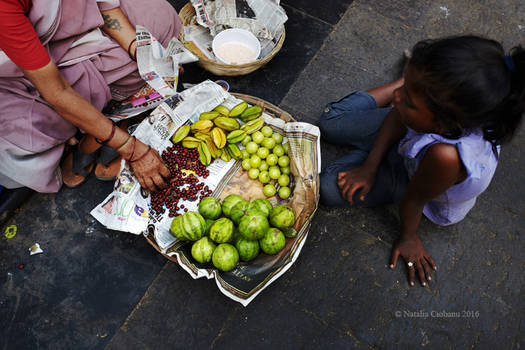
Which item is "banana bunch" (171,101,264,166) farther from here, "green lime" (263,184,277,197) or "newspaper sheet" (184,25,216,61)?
"newspaper sheet" (184,25,216,61)

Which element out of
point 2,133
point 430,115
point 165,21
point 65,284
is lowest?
point 65,284

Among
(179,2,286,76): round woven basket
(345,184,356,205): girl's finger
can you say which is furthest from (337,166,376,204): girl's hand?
(179,2,286,76): round woven basket

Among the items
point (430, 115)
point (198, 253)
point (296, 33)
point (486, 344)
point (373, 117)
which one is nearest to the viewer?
point (430, 115)

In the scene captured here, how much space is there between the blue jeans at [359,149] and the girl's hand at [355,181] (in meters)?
0.05

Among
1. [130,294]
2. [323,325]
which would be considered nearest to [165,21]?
[130,294]

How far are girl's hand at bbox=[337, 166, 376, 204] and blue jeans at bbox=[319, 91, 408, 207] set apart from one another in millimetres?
51

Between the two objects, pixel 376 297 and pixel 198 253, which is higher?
pixel 198 253

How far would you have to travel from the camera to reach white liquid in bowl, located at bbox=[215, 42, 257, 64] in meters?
3.06

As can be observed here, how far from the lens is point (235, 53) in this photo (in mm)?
3104

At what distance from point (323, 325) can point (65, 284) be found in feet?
6.05

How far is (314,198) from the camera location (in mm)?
2357

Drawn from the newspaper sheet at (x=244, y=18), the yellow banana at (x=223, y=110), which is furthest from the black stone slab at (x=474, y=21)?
the yellow banana at (x=223, y=110)

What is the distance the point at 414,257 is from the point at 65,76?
105 inches

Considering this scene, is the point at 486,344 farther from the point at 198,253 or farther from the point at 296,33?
the point at 296,33
